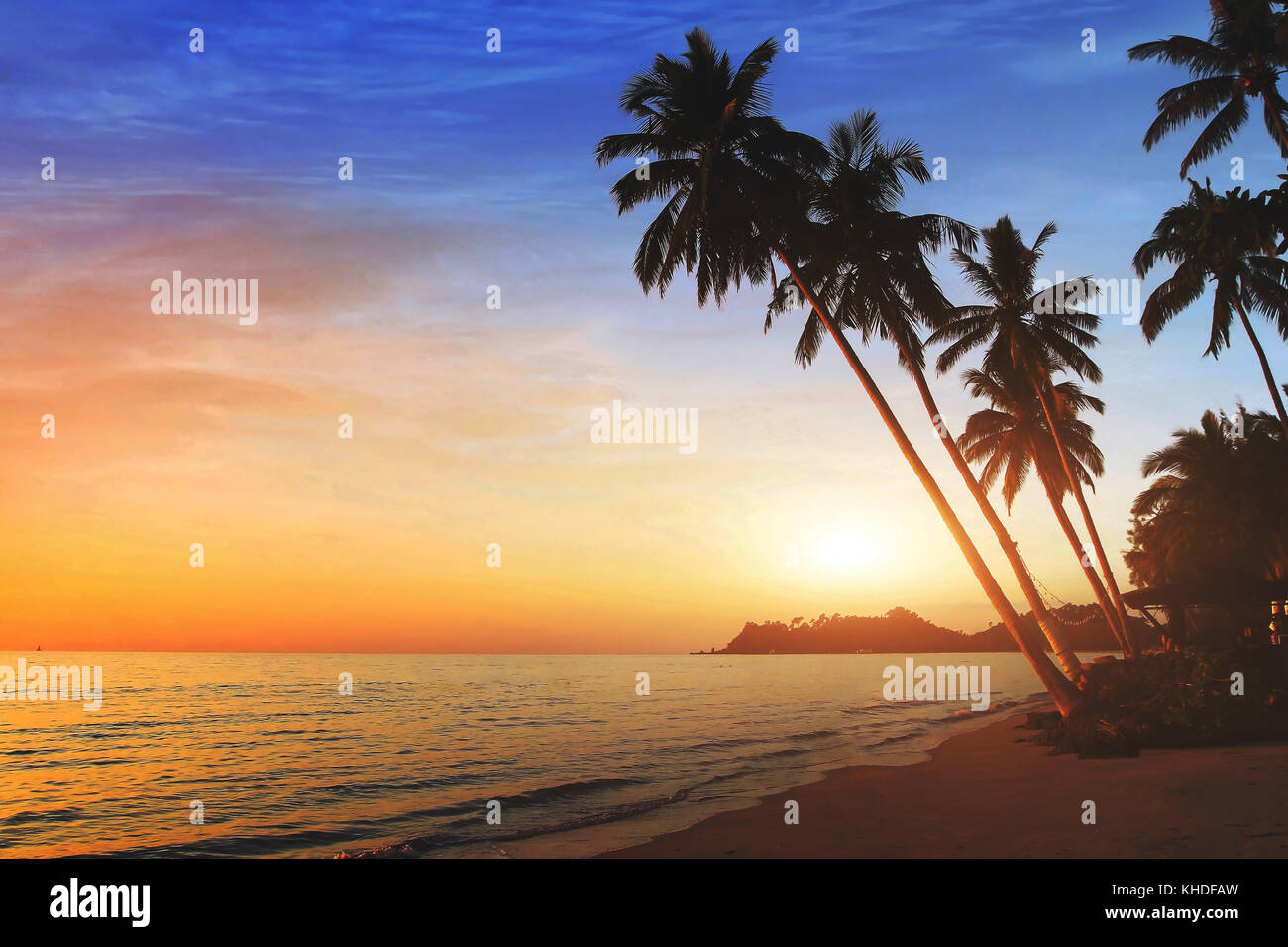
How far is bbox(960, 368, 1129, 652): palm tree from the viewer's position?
31.4m

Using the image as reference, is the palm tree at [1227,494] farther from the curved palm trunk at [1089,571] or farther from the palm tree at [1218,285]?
the palm tree at [1218,285]

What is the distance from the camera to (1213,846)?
8812 mm

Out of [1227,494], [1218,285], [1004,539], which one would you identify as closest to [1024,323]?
[1218,285]

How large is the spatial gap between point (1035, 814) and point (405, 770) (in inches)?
Answer: 710

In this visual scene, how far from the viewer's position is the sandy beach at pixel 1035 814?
375 inches

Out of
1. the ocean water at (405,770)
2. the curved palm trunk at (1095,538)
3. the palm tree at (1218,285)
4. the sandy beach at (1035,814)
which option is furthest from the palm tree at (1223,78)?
the ocean water at (405,770)

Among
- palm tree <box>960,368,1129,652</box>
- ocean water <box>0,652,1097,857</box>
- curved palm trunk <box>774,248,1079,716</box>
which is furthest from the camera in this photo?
palm tree <box>960,368,1129,652</box>

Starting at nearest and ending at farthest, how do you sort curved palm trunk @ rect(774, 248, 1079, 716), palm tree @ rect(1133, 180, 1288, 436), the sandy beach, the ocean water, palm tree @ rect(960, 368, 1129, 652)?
the sandy beach, the ocean water, curved palm trunk @ rect(774, 248, 1079, 716), palm tree @ rect(1133, 180, 1288, 436), palm tree @ rect(960, 368, 1129, 652)

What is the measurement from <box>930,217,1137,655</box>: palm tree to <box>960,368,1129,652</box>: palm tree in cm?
231

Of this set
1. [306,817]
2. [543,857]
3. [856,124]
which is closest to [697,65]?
[856,124]

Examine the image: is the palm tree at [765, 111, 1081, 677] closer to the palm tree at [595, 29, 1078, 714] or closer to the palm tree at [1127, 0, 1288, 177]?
the palm tree at [595, 29, 1078, 714]

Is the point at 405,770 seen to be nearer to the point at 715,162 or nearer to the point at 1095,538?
the point at 715,162

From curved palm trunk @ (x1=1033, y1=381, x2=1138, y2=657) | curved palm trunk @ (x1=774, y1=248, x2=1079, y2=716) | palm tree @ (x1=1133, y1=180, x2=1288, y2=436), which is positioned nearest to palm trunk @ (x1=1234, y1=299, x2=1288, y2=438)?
palm tree @ (x1=1133, y1=180, x2=1288, y2=436)

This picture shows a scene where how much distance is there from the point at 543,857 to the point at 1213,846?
9109mm
